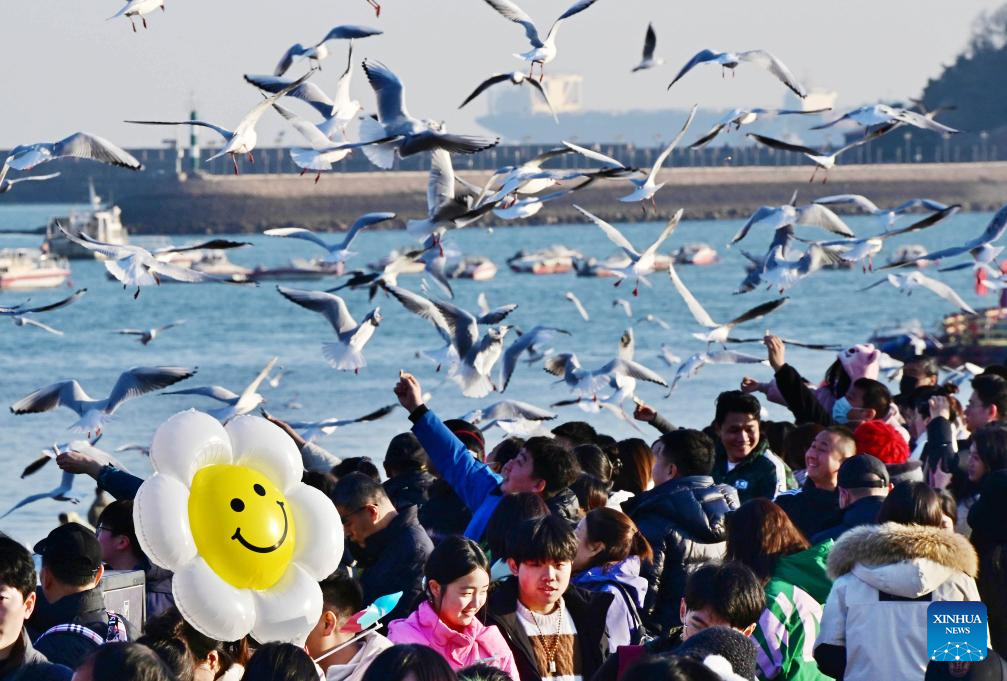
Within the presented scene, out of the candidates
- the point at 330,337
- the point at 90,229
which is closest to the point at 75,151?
the point at 330,337

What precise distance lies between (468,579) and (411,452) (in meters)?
2.57

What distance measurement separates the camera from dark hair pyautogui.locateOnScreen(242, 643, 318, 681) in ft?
12.3

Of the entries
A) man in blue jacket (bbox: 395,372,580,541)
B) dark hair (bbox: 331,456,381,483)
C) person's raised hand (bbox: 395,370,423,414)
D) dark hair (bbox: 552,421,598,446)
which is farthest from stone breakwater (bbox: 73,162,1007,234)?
man in blue jacket (bbox: 395,372,580,541)

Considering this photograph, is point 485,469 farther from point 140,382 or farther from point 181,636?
point 140,382

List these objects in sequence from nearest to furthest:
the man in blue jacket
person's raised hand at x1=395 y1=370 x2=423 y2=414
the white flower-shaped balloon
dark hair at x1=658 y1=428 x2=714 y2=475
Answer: the white flower-shaped balloon → the man in blue jacket → person's raised hand at x1=395 y1=370 x2=423 y2=414 → dark hair at x1=658 y1=428 x2=714 y2=475

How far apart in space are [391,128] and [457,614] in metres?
4.40

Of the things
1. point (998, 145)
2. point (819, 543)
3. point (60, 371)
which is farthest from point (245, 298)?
point (998, 145)

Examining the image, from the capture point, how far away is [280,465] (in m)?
4.77

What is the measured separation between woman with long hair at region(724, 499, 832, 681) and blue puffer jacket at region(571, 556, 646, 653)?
25cm

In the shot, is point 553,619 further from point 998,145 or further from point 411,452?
point 998,145

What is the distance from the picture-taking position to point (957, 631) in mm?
3922

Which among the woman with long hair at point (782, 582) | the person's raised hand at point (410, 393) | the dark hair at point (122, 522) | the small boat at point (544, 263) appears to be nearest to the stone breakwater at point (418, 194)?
the small boat at point (544, 263)

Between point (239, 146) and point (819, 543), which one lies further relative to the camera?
point (239, 146)

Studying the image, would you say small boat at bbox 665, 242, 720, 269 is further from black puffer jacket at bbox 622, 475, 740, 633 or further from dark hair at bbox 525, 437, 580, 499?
black puffer jacket at bbox 622, 475, 740, 633
